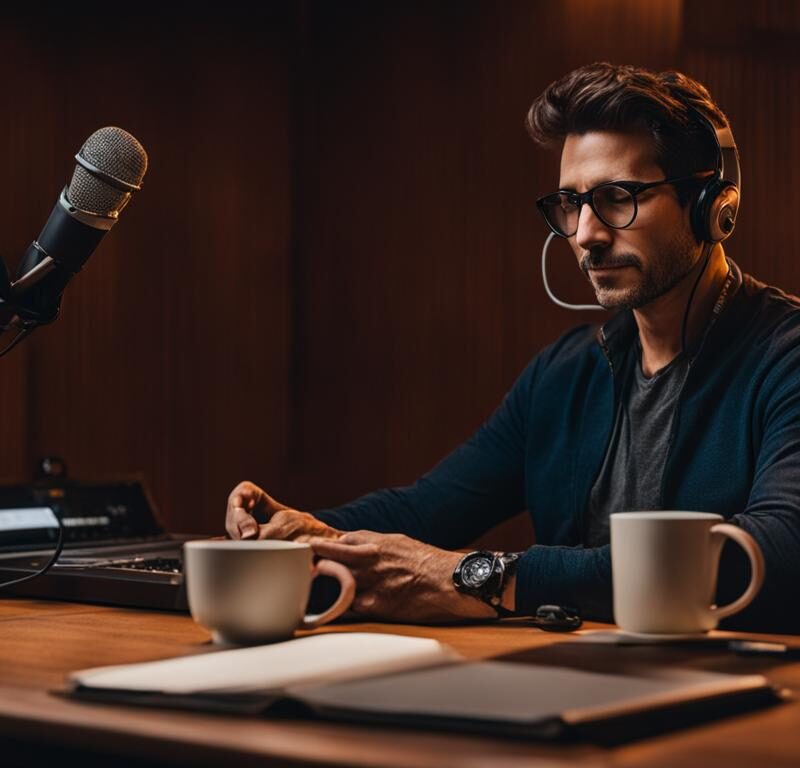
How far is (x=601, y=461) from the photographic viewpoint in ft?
5.92

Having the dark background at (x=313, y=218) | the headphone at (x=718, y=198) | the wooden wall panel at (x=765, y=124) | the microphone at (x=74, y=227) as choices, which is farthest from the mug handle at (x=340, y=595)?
the wooden wall panel at (x=765, y=124)

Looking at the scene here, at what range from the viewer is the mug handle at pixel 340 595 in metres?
1.16

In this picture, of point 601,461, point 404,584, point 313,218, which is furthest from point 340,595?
point 313,218

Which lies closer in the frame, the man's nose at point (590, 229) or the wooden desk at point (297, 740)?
the wooden desk at point (297, 740)

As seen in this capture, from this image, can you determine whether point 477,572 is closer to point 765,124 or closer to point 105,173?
point 105,173

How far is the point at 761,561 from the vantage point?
106 cm

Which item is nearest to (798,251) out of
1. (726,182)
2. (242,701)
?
(726,182)

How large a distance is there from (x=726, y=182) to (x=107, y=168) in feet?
2.78

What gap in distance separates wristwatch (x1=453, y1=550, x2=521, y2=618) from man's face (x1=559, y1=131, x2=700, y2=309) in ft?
1.78

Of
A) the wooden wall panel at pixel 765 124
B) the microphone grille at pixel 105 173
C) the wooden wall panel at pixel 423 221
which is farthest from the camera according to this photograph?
the wooden wall panel at pixel 423 221

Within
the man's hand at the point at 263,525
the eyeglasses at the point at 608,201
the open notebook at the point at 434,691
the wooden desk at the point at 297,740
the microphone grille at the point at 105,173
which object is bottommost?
the wooden desk at the point at 297,740

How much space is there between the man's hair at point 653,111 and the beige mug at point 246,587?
905 mm

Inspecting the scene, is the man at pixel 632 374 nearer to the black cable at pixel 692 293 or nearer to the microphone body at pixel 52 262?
the black cable at pixel 692 293

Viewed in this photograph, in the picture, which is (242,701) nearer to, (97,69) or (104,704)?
(104,704)
